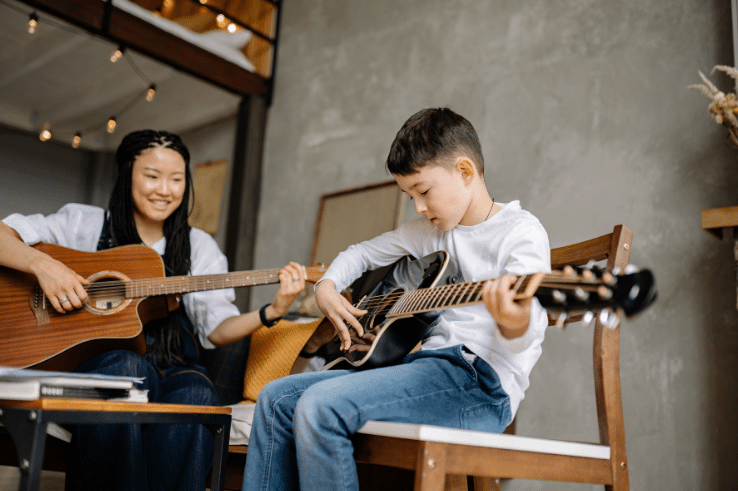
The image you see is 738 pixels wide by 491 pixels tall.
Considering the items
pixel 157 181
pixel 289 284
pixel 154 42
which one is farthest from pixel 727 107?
pixel 154 42

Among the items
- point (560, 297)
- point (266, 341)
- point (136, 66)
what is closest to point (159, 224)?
point (266, 341)

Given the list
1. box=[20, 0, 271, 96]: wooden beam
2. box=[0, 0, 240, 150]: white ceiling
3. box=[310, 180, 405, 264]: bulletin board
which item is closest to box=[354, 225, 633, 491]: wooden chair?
box=[310, 180, 405, 264]: bulletin board

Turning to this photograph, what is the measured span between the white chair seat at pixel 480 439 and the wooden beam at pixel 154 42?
285 centimetres

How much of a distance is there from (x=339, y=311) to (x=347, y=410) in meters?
0.34

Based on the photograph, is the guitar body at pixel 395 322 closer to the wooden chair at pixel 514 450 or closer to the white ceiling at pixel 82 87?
the wooden chair at pixel 514 450

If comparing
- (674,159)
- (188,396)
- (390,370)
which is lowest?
(188,396)

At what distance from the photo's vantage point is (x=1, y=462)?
5.37 ft

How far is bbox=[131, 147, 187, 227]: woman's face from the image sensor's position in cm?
182

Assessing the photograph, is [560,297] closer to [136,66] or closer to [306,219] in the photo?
[306,219]

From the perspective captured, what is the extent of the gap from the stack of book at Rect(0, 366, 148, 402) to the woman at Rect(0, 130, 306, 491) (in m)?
0.40

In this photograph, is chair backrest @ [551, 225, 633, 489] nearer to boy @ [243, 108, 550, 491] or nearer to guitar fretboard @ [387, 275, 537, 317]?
boy @ [243, 108, 550, 491]

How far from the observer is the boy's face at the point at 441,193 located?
124cm

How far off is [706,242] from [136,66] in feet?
12.4

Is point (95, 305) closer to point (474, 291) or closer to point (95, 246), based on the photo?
point (95, 246)
